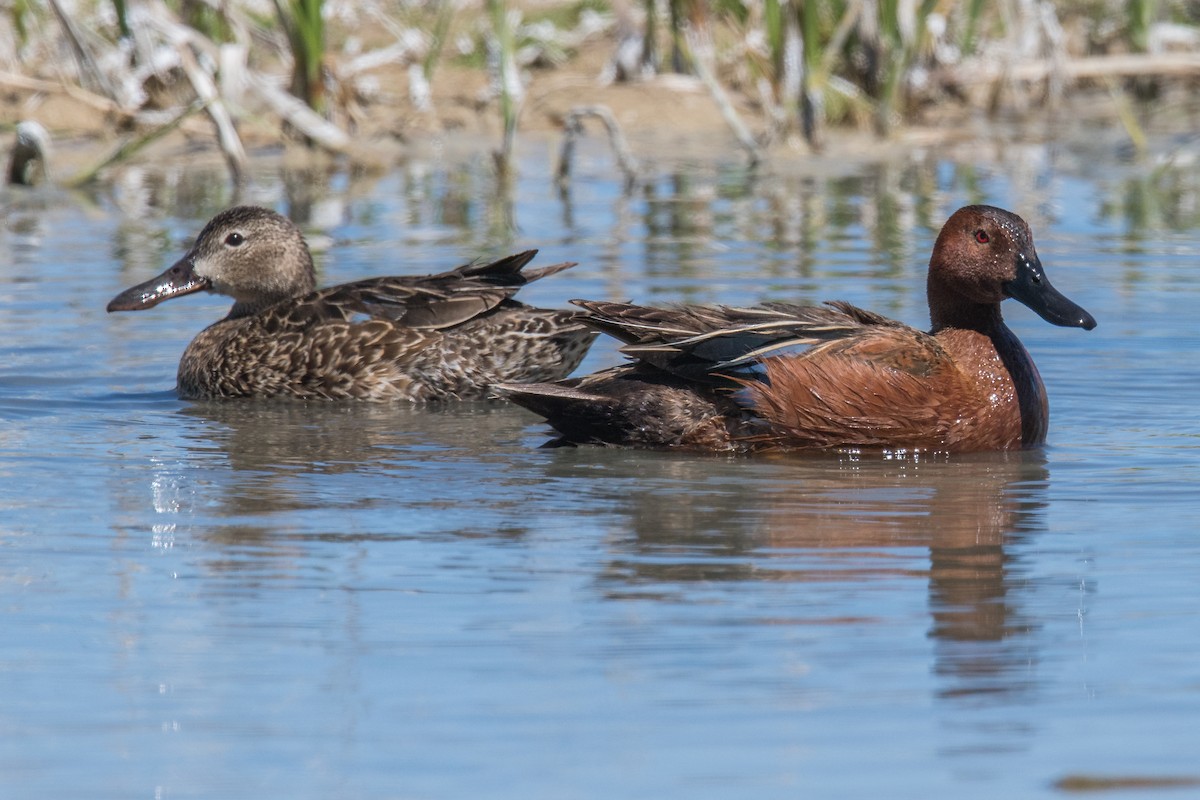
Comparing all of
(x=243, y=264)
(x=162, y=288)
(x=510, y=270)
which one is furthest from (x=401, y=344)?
(x=162, y=288)

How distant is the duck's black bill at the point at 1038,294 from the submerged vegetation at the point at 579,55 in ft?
20.5

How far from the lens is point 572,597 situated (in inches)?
185

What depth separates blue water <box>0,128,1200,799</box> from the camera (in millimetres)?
3656

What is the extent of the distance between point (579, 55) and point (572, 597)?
12907 mm

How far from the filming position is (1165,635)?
4.34m

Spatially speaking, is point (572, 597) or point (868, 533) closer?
point (572, 597)

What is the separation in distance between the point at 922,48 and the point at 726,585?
37.7 feet

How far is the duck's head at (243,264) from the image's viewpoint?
28.3 ft

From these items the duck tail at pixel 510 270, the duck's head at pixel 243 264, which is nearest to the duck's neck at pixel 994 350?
the duck tail at pixel 510 270

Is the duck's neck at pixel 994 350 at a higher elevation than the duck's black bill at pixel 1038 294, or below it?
below

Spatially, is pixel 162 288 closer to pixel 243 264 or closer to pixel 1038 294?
pixel 243 264

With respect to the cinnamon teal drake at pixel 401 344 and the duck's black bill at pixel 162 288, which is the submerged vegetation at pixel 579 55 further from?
the cinnamon teal drake at pixel 401 344

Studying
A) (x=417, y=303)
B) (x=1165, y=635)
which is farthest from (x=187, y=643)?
(x=417, y=303)

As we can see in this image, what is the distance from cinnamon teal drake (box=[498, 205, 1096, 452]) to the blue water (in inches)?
5.1
